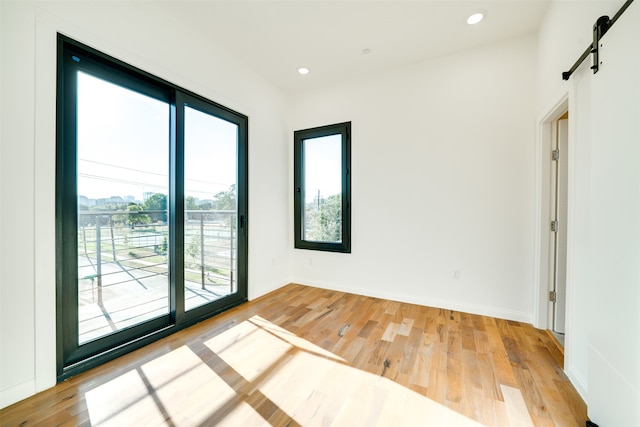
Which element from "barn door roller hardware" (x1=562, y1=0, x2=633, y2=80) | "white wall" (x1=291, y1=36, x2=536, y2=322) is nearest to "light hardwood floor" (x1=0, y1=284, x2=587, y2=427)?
"white wall" (x1=291, y1=36, x2=536, y2=322)

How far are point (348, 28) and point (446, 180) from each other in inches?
77.5

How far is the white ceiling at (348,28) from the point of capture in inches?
89.1

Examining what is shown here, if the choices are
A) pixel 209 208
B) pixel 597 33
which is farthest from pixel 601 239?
pixel 209 208

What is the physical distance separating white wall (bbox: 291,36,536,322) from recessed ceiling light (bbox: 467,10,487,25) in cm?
49

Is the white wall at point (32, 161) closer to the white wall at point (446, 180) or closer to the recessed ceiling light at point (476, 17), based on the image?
the white wall at point (446, 180)

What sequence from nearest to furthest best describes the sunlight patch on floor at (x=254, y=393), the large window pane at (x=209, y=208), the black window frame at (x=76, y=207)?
the sunlight patch on floor at (x=254, y=393), the black window frame at (x=76, y=207), the large window pane at (x=209, y=208)

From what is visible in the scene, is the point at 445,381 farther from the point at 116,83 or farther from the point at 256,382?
the point at 116,83

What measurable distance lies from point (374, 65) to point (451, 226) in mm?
2241

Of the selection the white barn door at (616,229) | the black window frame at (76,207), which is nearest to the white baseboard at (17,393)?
the black window frame at (76,207)

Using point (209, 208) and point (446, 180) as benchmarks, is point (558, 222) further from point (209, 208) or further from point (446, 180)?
point (209, 208)

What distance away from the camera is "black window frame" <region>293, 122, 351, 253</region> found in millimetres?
3578

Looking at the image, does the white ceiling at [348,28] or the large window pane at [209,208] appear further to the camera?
the large window pane at [209,208]

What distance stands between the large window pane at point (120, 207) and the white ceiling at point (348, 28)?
1.04 m

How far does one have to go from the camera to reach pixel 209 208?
9.29 ft
